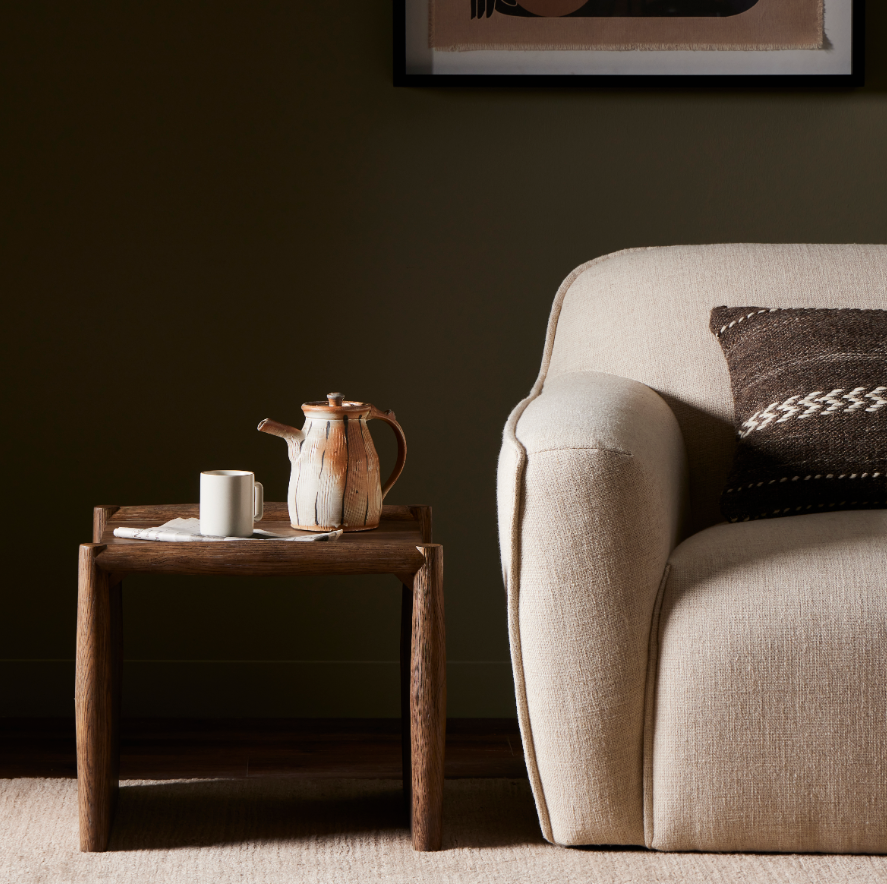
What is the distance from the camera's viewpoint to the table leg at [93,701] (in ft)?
3.84

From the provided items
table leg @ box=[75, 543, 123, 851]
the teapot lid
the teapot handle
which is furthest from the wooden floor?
the teapot lid

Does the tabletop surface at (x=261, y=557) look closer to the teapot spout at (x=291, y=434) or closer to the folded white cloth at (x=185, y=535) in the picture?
the folded white cloth at (x=185, y=535)

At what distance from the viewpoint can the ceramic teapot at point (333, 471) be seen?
1.25m

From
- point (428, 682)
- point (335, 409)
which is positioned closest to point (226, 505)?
point (335, 409)

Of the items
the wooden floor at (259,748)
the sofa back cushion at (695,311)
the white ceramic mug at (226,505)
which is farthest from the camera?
the wooden floor at (259,748)

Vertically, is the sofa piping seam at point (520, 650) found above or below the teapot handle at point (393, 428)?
below

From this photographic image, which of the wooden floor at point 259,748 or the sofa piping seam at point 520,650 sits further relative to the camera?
the wooden floor at point 259,748

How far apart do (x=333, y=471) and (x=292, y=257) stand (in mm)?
879

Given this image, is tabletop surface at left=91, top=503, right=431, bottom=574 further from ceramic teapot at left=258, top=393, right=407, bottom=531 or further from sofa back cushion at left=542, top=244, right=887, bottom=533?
sofa back cushion at left=542, top=244, right=887, bottom=533

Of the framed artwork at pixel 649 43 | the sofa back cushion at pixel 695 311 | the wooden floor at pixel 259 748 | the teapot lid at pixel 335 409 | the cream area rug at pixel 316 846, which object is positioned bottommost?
the wooden floor at pixel 259 748

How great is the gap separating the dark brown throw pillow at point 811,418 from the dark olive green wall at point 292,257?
0.64m

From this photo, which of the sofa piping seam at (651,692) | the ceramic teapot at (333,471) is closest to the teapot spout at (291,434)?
the ceramic teapot at (333,471)

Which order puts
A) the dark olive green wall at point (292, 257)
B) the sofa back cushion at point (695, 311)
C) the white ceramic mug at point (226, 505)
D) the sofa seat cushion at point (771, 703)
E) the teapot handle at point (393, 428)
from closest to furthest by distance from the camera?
the sofa seat cushion at point (771, 703) < the white ceramic mug at point (226, 505) < the teapot handle at point (393, 428) < the sofa back cushion at point (695, 311) < the dark olive green wall at point (292, 257)

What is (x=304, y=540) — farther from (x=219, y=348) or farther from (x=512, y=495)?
(x=219, y=348)
